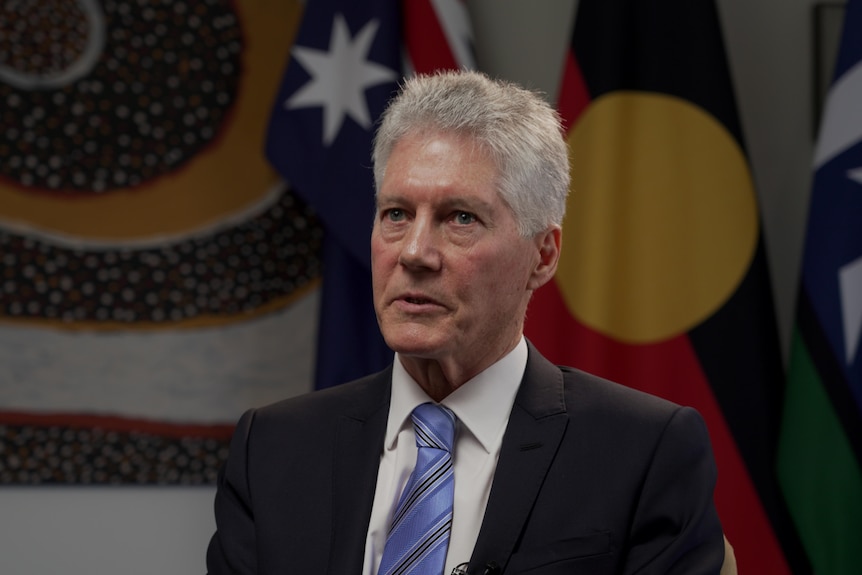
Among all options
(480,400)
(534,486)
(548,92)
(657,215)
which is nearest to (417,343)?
(480,400)

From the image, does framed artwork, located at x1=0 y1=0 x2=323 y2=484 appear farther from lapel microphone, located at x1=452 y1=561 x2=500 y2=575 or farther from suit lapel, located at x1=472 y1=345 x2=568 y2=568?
lapel microphone, located at x1=452 y1=561 x2=500 y2=575

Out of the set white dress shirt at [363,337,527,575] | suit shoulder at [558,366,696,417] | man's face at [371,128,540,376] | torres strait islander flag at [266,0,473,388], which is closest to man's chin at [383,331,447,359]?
man's face at [371,128,540,376]

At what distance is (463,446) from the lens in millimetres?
1562

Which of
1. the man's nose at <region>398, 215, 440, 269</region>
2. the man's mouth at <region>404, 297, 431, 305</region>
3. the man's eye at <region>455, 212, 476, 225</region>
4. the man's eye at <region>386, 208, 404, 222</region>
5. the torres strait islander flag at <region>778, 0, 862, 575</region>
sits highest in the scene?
the man's eye at <region>455, 212, 476, 225</region>

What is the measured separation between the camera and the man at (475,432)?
1.46m

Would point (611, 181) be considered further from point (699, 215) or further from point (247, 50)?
point (247, 50)

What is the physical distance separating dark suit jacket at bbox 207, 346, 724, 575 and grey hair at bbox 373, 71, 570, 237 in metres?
0.28

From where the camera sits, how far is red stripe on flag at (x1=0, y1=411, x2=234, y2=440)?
2900 millimetres

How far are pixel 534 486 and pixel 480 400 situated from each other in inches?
6.3

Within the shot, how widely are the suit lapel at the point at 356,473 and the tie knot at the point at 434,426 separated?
7 cm

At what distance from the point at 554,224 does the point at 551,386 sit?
0.26 metres

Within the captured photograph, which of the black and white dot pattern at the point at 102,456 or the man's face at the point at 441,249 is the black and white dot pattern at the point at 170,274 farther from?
the man's face at the point at 441,249

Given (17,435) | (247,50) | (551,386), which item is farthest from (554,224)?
(17,435)

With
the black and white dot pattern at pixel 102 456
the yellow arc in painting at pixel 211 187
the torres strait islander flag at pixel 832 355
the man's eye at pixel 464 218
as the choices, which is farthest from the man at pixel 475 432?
the yellow arc in painting at pixel 211 187
